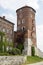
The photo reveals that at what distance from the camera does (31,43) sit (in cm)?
6944

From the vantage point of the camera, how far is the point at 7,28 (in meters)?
66.1

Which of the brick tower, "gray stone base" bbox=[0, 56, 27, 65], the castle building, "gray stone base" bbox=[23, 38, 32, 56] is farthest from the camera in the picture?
the brick tower

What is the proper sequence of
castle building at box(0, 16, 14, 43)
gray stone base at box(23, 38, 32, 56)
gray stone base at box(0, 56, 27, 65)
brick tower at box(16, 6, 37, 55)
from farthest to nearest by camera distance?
brick tower at box(16, 6, 37, 55)
gray stone base at box(23, 38, 32, 56)
castle building at box(0, 16, 14, 43)
gray stone base at box(0, 56, 27, 65)

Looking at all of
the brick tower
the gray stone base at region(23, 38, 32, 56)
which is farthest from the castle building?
the gray stone base at region(23, 38, 32, 56)

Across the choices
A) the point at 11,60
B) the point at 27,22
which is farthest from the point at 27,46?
the point at 11,60

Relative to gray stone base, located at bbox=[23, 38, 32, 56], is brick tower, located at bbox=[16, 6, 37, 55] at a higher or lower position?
Result: higher

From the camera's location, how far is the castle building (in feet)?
208

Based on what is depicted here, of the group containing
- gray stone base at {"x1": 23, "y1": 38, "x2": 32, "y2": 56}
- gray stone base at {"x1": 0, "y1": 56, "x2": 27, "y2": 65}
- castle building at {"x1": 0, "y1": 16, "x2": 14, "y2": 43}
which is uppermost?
castle building at {"x1": 0, "y1": 16, "x2": 14, "y2": 43}

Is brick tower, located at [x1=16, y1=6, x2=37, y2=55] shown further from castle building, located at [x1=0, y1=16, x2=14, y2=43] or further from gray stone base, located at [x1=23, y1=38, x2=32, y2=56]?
castle building, located at [x1=0, y1=16, x2=14, y2=43]

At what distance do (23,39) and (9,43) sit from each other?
610 centimetres

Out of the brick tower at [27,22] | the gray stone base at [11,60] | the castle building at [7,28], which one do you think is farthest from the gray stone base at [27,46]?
the gray stone base at [11,60]

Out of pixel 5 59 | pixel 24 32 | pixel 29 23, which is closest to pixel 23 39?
pixel 24 32

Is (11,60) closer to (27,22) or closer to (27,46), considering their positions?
(27,46)

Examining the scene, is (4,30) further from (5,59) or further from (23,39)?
(5,59)
